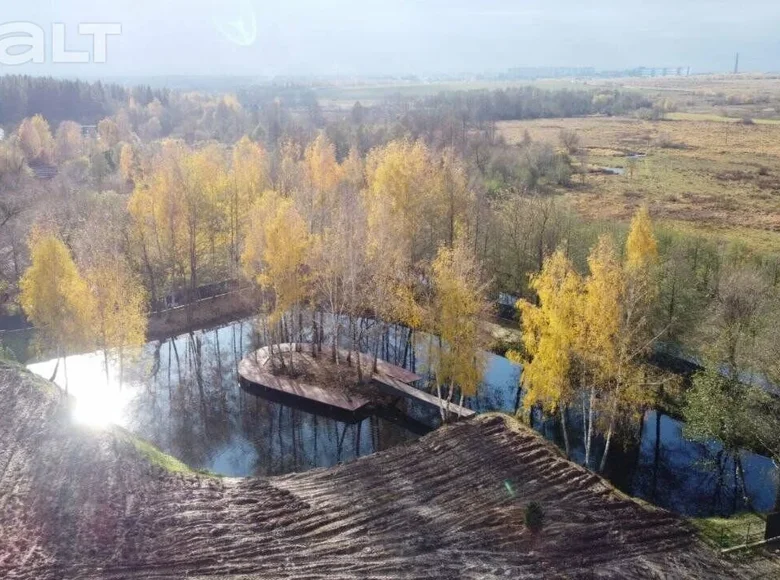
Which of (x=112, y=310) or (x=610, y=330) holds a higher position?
(x=610, y=330)

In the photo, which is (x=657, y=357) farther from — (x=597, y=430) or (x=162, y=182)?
Result: (x=162, y=182)

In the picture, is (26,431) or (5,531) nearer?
(5,531)

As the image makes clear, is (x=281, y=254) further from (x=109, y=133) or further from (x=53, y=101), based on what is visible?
(x=53, y=101)

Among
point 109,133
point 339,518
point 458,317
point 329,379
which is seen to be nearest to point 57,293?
point 329,379

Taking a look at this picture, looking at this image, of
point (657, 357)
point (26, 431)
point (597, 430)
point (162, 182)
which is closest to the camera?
point (26, 431)

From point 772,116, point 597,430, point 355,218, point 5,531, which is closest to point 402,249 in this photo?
point 355,218

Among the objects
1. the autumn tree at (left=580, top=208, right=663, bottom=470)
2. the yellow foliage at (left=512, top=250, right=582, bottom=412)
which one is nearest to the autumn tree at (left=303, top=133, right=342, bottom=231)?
the yellow foliage at (left=512, top=250, right=582, bottom=412)

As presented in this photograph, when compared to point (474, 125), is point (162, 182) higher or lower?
lower
